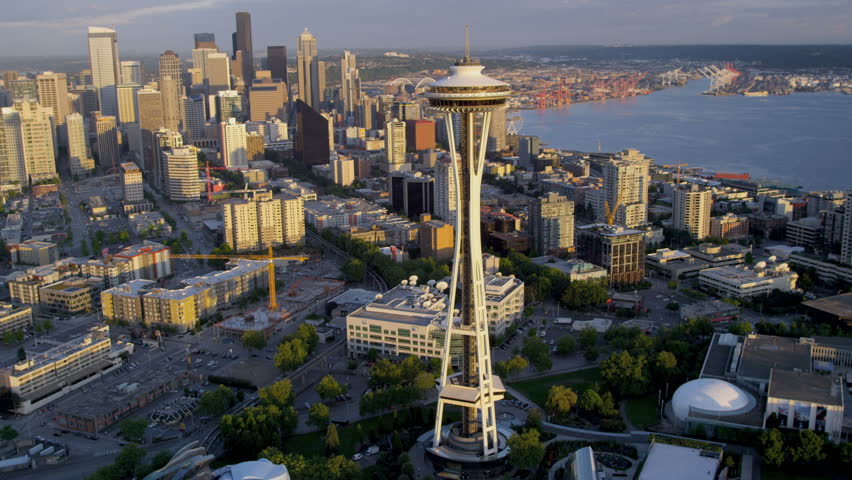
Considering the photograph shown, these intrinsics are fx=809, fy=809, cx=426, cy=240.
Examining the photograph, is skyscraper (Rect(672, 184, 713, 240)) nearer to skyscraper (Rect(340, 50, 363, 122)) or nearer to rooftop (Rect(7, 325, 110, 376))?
rooftop (Rect(7, 325, 110, 376))

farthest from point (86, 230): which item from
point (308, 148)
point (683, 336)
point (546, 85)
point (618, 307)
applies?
point (546, 85)

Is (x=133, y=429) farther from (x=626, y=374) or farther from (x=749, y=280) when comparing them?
(x=749, y=280)

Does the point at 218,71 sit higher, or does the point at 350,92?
the point at 218,71

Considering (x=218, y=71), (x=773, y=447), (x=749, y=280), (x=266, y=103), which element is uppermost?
(x=218, y=71)

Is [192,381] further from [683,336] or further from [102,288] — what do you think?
[683,336]

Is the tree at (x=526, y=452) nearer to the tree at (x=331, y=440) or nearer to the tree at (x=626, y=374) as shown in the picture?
the tree at (x=331, y=440)

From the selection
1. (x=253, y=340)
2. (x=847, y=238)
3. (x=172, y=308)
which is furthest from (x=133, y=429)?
(x=847, y=238)

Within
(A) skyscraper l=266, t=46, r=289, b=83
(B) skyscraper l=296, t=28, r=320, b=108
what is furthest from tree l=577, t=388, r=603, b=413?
(A) skyscraper l=266, t=46, r=289, b=83
